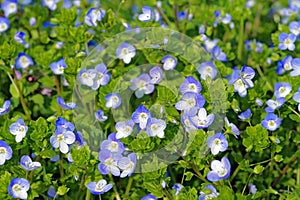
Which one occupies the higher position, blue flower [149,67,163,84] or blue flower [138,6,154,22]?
blue flower [138,6,154,22]

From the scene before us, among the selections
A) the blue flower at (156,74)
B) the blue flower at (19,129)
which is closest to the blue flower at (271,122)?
the blue flower at (156,74)

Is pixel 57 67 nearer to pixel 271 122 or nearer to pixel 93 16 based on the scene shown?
pixel 93 16

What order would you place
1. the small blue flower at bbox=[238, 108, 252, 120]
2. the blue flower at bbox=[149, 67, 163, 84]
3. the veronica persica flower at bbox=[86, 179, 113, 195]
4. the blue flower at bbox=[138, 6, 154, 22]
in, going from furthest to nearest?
the blue flower at bbox=[138, 6, 154, 22], the blue flower at bbox=[149, 67, 163, 84], the small blue flower at bbox=[238, 108, 252, 120], the veronica persica flower at bbox=[86, 179, 113, 195]

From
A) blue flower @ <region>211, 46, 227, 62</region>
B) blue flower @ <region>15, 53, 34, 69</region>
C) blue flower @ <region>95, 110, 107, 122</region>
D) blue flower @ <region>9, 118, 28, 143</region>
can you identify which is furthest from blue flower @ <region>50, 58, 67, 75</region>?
blue flower @ <region>211, 46, 227, 62</region>

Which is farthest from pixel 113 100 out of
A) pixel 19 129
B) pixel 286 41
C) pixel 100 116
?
pixel 286 41

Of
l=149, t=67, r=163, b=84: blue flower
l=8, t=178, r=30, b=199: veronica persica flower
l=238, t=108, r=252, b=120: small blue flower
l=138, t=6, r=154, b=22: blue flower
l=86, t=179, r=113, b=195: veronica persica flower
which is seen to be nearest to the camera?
l=8, t=178, r=30, b=199: veronica persica flower

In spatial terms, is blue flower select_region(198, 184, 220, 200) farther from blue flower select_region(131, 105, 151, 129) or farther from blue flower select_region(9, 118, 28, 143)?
blue flower select_region(9, 118, 28, 143)

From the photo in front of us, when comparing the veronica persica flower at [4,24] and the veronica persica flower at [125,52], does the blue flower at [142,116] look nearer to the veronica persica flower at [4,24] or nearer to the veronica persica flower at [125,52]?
the veronica persica flower at [125,52]
